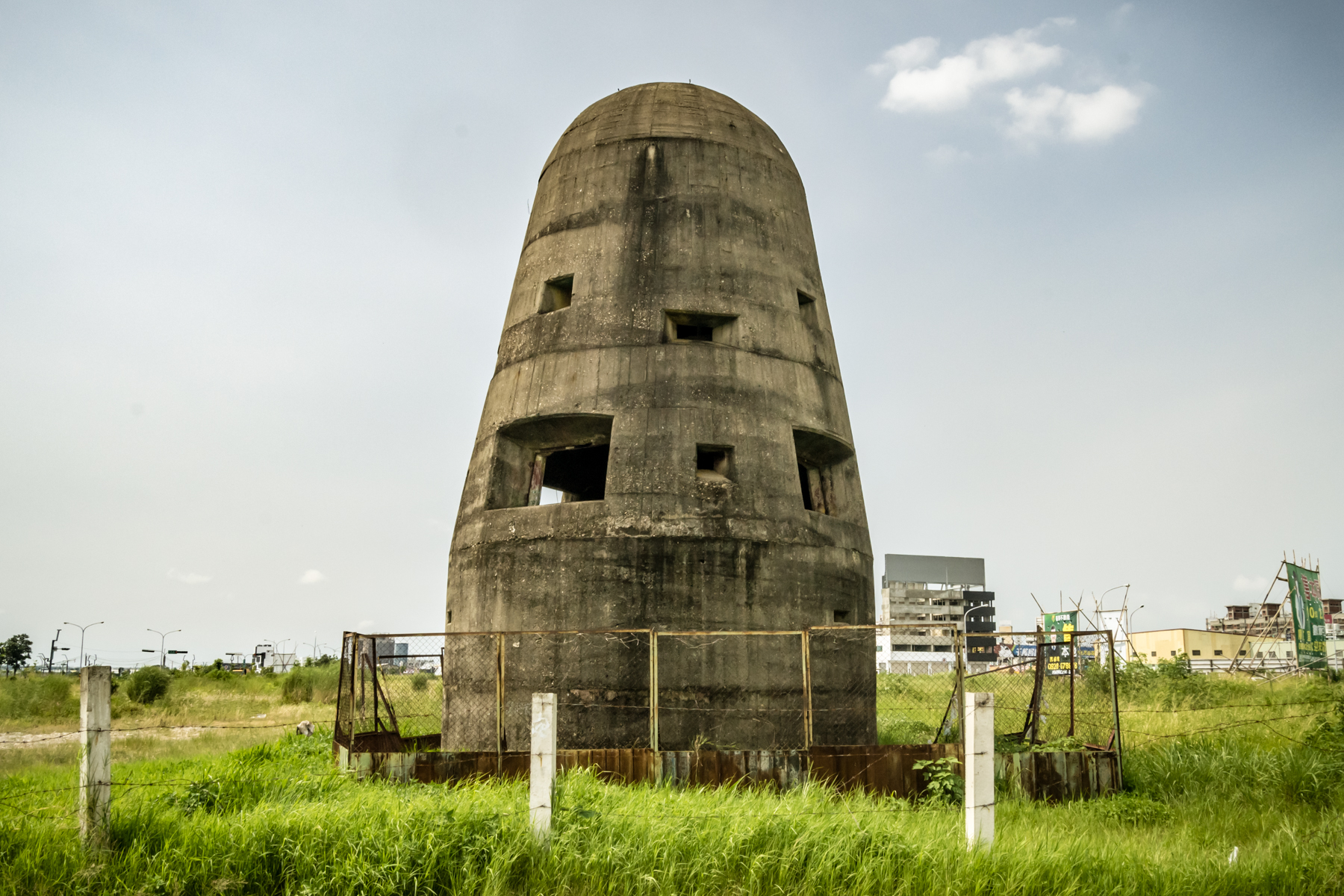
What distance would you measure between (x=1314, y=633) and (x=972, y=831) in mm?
49489

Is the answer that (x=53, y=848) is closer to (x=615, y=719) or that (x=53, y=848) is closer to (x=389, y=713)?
(x=615, y=719)

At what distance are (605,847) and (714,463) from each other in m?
6.91

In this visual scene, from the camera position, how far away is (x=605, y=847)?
6.82 m

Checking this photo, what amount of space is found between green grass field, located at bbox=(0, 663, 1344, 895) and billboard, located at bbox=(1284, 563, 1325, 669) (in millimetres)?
41979

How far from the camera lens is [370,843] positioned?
6766 millimetres

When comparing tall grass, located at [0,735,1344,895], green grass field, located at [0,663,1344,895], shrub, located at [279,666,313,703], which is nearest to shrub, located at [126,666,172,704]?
shrub, located at [279,666,313,703]

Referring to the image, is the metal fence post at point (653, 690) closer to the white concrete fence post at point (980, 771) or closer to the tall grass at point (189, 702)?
the white concrete fence post at point (980, 771)

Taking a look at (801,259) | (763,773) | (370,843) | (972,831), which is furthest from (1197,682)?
(370,843)

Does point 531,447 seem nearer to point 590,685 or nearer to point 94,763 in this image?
point 590,685

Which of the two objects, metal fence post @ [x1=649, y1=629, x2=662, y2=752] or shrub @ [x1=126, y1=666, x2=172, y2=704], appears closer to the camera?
metal fence post @ [x1=649, y1=629, x2=662, y2=752]

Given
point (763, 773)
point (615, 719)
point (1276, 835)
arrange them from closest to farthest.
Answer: point (1276, 835) < point (763, 773) < point (615, 719)

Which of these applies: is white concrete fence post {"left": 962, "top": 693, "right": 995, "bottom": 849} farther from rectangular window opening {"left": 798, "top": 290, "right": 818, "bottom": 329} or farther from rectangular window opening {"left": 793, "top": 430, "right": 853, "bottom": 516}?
rectangular window opening {"left": 798, "top": 290, "right": 818, "bottom": 329}

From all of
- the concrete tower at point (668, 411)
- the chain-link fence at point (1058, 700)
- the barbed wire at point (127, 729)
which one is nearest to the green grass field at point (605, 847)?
the chain-link fence at point (1058, 700)

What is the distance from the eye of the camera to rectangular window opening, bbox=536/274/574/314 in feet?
46.9
